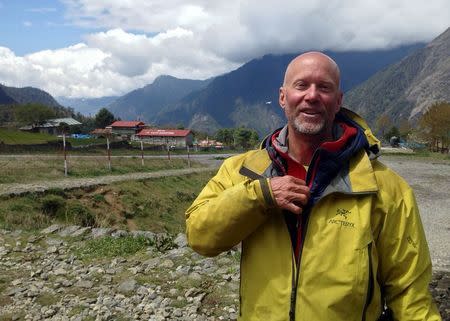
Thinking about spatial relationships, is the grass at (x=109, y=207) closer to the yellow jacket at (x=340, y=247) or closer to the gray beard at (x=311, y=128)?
the yellow jacket at (x=340, y=247)

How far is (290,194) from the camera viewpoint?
2.65 m

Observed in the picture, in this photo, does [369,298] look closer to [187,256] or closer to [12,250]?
[187,256]

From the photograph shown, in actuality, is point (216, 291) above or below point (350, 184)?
below

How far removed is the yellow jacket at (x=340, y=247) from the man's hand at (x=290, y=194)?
54mm

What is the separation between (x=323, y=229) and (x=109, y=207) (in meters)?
16.4

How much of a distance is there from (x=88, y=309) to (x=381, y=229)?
5171mm

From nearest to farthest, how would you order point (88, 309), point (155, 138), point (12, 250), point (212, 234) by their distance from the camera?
point (212, 234) < point (88, 309) < point (12, 250) < point (155, 138)

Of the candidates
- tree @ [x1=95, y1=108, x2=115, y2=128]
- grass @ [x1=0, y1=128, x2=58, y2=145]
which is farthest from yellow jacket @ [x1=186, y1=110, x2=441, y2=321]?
tree @ [x1=95, y1=108, x2=115, y2=128]

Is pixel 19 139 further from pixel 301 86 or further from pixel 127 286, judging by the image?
pixel 301 86

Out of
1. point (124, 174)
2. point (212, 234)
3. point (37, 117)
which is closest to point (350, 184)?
point (212, 234)

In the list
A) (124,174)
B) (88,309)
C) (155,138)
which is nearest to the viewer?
(88,309)

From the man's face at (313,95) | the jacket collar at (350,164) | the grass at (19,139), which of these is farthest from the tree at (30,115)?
the man's face at (313,95)

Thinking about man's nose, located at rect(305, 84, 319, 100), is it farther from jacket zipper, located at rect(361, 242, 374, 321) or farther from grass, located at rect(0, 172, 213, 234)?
grass, located at rect(0, 172, 213, 234)

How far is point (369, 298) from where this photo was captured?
2691 millimetres
